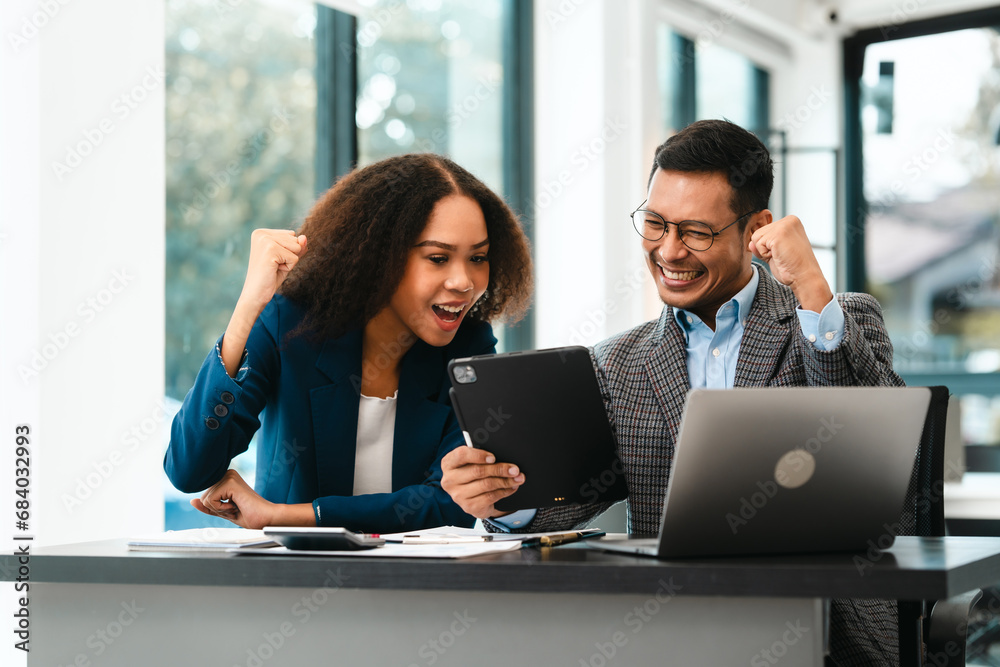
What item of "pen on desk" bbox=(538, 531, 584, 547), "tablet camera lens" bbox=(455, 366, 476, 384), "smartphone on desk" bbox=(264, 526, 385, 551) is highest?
"tablet camera lens" bbox=(455, 366, 476, 384)

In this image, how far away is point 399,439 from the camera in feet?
6.40

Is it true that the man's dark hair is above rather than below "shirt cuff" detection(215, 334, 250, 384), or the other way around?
above

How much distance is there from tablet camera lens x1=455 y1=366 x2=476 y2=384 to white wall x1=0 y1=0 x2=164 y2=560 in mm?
1370

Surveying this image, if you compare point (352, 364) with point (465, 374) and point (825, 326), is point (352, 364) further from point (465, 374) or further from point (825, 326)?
point (825, 326)

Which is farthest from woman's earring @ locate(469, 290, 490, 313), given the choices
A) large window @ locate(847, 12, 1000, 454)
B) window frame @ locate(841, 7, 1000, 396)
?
window frame @ locate(841, 7, 1000, 396)

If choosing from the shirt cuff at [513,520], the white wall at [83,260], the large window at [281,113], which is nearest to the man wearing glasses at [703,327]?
the shirt cuff at [513,520]

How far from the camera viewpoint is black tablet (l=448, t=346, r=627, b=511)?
55.2 inches

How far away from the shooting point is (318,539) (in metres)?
1.31

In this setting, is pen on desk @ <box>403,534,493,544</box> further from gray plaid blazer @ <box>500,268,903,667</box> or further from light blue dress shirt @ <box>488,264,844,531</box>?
light blue dress shirt @ <box>488,264,844,531</box>

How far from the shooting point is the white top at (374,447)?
6.38ft

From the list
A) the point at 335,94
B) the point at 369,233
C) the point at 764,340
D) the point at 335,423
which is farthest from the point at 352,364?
the point at 335,94

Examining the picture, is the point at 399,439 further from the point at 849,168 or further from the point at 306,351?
the point at 849,168

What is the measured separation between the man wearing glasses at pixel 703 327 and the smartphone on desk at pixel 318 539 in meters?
0.49

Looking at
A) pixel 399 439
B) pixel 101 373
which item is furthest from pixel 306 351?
pixel 101 373
